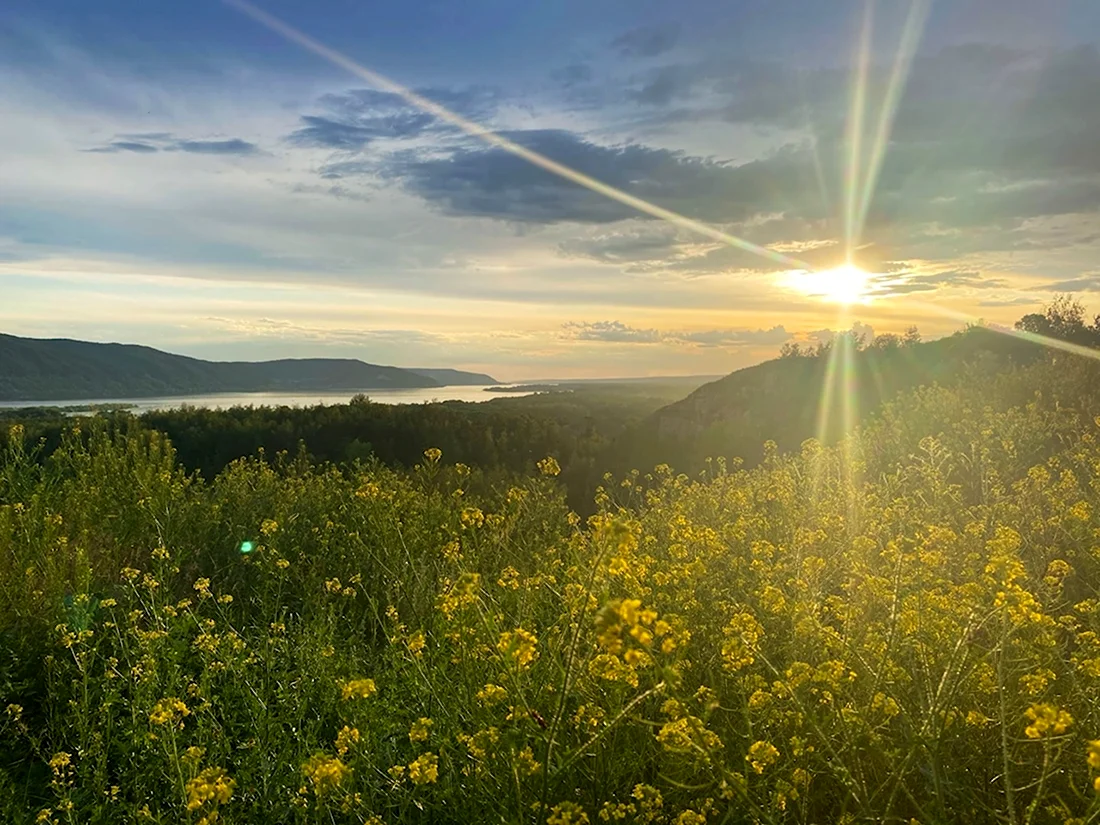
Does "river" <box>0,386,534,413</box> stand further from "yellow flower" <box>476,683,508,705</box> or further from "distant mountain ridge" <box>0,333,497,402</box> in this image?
"distant mountain ridge" <box>0,333,497,402</box>

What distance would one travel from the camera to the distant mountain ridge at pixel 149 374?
13862cm

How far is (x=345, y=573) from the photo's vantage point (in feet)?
19.8

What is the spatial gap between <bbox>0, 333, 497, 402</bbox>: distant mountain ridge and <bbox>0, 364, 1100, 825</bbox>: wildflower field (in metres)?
121

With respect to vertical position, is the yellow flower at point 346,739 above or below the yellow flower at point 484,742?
below

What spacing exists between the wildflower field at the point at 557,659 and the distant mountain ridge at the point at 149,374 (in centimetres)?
12078

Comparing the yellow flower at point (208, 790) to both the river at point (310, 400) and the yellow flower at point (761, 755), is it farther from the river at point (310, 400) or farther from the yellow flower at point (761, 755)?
the river at point (310, 400)

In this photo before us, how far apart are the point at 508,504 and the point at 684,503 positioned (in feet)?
5.27

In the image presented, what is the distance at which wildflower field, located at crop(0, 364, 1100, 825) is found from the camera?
2.49 metres

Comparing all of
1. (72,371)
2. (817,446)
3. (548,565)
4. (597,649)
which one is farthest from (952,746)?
(72,371)

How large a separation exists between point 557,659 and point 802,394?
28627 mm

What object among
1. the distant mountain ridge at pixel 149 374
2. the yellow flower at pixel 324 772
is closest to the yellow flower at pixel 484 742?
the yellow flower at pixel 324 772

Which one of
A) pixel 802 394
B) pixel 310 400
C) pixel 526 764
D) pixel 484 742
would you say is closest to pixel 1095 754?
pixel 526 764

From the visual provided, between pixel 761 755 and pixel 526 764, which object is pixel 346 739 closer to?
pixel 526 764

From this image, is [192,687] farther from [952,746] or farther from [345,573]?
[952,746]
